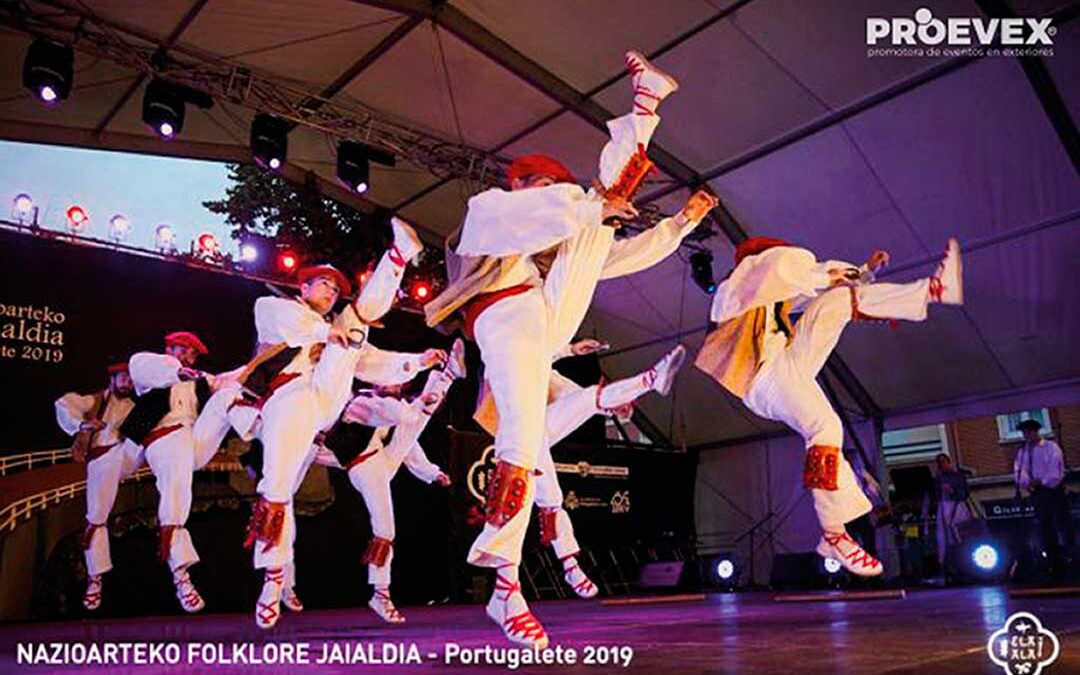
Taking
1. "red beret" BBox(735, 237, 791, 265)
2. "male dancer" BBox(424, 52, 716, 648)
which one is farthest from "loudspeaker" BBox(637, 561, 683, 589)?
"male dancer" BBox(424, 52, 716, 648)

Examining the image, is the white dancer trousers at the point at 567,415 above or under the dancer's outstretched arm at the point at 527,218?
under

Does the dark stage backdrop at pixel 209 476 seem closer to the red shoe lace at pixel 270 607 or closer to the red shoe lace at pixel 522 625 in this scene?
the red shoe lace at pixel 270 607

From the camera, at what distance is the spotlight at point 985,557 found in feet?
27.3

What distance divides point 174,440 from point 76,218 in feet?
10.4

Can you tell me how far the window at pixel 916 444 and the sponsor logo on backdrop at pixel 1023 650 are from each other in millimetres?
16304

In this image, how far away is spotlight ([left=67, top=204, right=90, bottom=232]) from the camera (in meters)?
7.45

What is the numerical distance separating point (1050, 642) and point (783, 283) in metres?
1.64

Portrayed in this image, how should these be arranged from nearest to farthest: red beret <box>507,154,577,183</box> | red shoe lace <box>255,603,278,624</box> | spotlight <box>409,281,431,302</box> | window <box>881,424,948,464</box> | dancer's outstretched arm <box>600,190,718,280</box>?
1. red beret <box>507,154,577,183</box>
2. dancer's outstretched arm <box>600,190,718,280</box>
3. red shoe lace <box>255,603,278,624</box>
4. spotlight <box>409,281,431,302</box>
5. window <box>881,424,948,464</box>

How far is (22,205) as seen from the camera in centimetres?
710

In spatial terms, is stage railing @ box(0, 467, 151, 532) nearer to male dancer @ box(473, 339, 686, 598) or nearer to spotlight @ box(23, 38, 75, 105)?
spotlight @ box(23, 38, 75, 105)

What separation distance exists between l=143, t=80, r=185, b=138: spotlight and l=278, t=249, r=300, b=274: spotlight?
185 cm

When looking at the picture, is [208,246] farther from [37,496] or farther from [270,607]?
[270,607]

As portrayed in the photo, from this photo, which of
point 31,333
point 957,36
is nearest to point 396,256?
point 31,333

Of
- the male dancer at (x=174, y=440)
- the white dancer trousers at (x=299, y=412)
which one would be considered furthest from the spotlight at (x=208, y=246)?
the white dancer trousers at (x=299, y=412)
